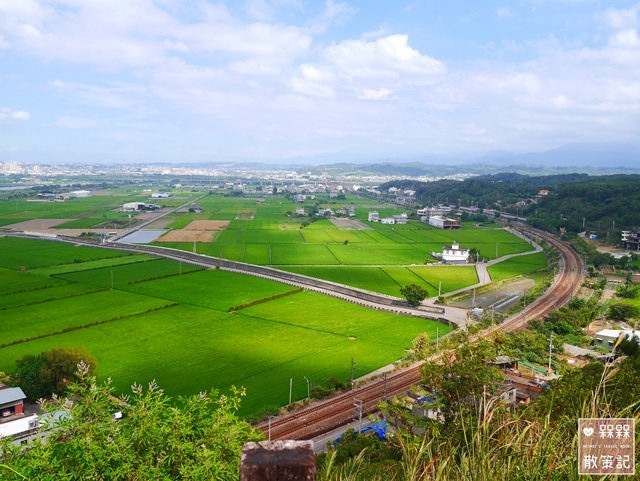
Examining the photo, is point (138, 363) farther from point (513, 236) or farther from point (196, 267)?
point (513, 236)

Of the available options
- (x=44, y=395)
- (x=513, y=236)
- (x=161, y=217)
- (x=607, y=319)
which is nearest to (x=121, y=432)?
(x=44, y=395)

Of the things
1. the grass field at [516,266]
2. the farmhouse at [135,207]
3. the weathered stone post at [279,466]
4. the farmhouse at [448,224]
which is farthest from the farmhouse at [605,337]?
the farmhouse at [135,207]

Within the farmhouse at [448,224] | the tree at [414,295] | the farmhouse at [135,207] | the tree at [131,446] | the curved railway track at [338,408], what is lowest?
the curved railway track at [338,408]

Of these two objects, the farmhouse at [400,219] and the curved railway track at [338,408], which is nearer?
the curved railway track at [338,408]

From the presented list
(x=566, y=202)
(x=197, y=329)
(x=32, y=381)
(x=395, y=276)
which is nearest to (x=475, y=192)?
(x=566, y=202)

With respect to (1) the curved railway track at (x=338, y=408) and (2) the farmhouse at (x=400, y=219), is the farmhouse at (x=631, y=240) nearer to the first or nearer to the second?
(2) the farmhouse at (x=400, y=219)
